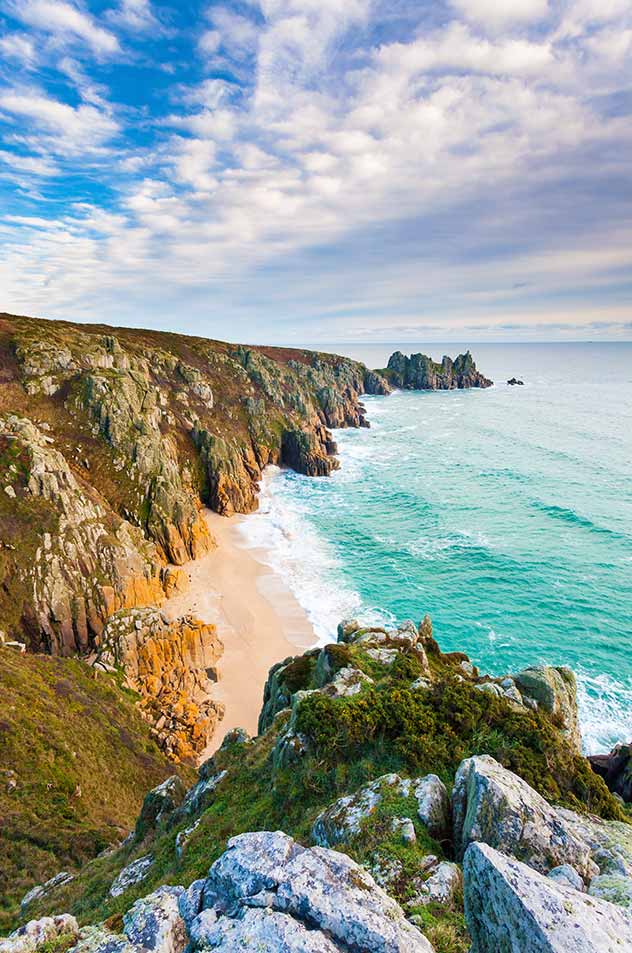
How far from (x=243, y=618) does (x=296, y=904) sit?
34.9 meters

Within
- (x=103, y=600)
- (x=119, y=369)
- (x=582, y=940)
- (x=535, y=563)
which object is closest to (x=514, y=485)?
(x=535, y=563)

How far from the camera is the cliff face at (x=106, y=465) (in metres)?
34.2

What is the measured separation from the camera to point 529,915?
543cm

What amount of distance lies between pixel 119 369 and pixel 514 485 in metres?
67.1

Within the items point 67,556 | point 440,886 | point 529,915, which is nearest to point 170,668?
point 67,556

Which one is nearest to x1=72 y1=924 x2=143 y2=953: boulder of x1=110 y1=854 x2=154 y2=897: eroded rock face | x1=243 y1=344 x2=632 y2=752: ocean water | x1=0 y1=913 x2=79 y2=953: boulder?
x1=0 y1=913 x2=79 y2=953: boulder

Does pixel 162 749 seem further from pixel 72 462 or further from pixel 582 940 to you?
pixel 72 462

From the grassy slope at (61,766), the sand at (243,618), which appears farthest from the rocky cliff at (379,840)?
the sand at (243,618)

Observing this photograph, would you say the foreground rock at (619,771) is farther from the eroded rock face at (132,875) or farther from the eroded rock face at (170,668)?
the eroded rock face at (170,668)

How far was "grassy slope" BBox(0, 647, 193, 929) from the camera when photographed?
17.6m

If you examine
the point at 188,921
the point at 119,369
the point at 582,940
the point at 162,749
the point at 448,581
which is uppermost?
the point at 119,369

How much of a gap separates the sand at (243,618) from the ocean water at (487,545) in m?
2.23

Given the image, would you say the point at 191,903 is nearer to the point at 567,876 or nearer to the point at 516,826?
the point at 516,826

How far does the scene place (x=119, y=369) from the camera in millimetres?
69562
